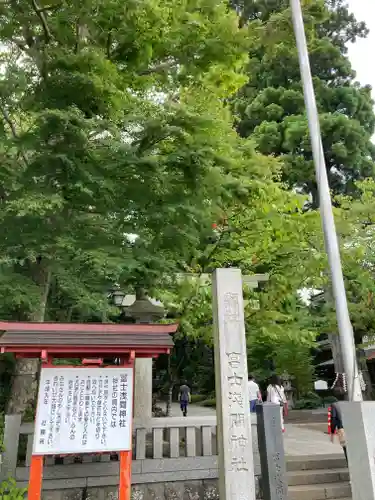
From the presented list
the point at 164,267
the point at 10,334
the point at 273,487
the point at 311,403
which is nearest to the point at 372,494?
the point at 273,487

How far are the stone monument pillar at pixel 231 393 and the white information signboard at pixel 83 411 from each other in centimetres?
142

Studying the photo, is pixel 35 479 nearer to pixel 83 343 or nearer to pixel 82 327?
pixel 83 343

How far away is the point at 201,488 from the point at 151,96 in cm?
768

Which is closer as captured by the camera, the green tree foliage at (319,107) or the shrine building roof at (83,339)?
Answer: the shrine building roof at (83,339)

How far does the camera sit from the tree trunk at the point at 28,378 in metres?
7.50

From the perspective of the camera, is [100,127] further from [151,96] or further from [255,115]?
[255,115]

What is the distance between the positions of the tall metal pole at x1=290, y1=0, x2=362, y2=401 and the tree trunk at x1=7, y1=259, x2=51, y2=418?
5.14 metres

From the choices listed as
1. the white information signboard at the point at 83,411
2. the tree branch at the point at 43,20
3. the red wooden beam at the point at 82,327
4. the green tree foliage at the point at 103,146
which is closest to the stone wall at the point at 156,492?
the white information signboard at the point at 83,411

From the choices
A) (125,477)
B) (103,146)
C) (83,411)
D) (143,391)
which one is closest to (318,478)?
(143,391)

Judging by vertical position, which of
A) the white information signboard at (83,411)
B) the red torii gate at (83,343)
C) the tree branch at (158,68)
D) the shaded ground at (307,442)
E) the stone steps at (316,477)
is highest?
the tree branch at (158,68)

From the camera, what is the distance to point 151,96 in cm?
848

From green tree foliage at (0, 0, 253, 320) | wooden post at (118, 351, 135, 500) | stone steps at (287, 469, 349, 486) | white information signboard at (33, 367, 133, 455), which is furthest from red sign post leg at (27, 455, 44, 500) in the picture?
stone steps at (287, 469, 349, 486)

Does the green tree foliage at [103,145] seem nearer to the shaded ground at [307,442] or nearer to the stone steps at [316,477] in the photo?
the stone steps at [316,477]

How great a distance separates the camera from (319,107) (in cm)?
2098
